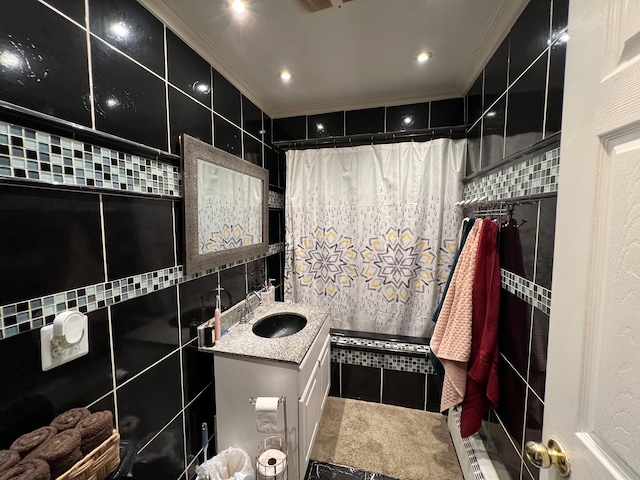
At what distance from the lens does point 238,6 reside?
1.20 metres

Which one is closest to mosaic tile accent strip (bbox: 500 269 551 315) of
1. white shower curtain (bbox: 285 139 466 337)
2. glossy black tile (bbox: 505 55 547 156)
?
glossy black tile (bbox: 505 55 547 156)

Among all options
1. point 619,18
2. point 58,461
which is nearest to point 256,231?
point 58,461

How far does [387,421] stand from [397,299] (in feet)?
3.01

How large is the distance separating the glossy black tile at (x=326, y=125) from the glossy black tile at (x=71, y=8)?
1658 mm

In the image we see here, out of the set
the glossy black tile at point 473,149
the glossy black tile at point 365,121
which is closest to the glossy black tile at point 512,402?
the glossy black tile at point 473,149

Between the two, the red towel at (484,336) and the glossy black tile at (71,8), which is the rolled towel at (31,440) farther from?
the red towel at (484,336)

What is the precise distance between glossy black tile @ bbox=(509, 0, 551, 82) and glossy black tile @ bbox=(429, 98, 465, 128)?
758 mm

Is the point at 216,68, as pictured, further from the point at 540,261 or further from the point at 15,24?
the point at 540,261

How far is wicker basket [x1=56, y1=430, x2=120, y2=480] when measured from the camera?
0.67 metres

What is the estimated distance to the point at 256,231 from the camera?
2.01 m

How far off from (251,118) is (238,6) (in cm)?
81

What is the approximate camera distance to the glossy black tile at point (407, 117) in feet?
6.86

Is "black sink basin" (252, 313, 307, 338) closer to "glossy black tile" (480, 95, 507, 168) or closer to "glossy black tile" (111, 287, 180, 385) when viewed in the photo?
"glossy black tile" (111, 287, 180, 385)

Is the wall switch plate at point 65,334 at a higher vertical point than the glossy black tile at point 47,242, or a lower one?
lower
